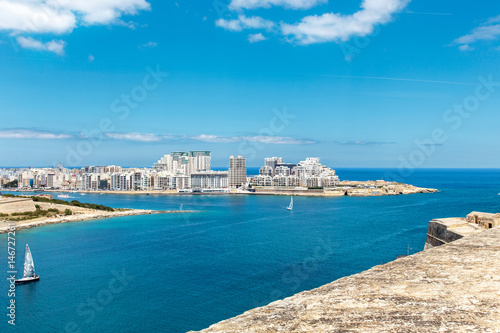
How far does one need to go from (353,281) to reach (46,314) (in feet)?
24.1

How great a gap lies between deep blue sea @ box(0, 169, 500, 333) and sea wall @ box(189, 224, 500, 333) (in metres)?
5.24

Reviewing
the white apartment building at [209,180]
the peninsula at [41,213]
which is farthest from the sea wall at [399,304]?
the white apartment building at [209,180]

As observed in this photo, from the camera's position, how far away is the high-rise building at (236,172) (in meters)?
50.2

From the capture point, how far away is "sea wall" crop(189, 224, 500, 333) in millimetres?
1719

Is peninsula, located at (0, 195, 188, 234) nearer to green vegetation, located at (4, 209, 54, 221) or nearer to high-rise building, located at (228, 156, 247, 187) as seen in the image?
green vegetation, located at (4, 209, 54, 221)

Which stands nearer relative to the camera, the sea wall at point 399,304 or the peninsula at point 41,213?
the sea wall at point 399,304

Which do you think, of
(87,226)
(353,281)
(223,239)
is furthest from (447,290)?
(87,226)

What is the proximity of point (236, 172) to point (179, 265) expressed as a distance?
39.6 metres

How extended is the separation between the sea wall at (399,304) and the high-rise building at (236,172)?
47379 millimetres

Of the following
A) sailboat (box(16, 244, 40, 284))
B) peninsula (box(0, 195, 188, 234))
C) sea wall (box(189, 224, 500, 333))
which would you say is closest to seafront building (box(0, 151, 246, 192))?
peninsula (box(0, 195, 188, 234))

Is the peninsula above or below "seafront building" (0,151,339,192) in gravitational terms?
below

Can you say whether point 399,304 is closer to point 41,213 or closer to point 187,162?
point 41,213

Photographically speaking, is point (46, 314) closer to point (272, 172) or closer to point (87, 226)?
point (87, 226)

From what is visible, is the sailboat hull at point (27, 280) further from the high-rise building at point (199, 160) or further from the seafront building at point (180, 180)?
the high-rise building at point (199, 160)
